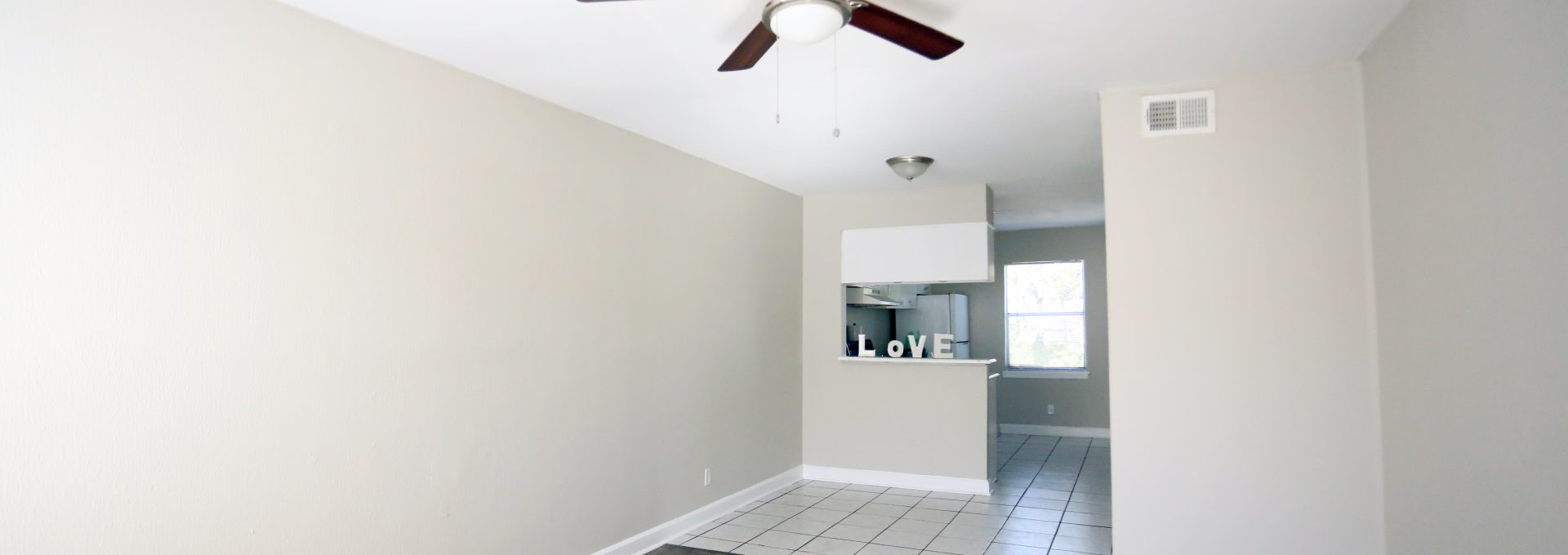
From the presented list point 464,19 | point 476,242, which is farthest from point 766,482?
point 464,19

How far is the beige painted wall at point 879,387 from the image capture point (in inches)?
233

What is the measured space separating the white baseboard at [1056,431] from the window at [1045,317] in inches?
22.4

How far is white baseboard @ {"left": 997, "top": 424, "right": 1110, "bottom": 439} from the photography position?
8.45 m

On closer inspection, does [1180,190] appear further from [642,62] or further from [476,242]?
[476,242]

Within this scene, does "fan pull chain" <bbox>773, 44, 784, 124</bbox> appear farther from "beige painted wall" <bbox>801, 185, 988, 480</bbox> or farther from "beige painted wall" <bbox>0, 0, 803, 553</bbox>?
"beige painted wall" <bbox>801, 185, 988, 480</bbox>

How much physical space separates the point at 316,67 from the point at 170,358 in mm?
1032

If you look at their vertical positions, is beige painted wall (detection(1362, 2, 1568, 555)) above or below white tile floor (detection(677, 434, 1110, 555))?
above

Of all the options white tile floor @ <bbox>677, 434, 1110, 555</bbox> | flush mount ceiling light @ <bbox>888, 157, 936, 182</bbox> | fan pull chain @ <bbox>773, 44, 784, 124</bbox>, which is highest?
fan pull chain @ <bbox>773, 44, 784, 124</bbox>

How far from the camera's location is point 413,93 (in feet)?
10.2

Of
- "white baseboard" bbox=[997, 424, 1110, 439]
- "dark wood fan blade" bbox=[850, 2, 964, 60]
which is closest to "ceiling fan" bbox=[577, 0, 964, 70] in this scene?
"dark wood fan blade" bbox=[850, 2, 964, 60]

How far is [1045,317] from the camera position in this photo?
8.68m

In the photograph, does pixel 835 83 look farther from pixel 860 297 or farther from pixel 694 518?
pixel 860 297

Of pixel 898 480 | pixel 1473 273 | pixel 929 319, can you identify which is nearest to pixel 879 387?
pixel 898 480

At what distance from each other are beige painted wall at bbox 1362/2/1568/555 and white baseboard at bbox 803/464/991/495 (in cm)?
297
